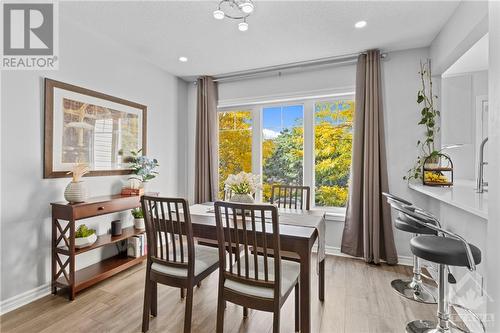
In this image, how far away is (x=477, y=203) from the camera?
1576 mm

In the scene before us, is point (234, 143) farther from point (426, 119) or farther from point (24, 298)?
point (24, 298)

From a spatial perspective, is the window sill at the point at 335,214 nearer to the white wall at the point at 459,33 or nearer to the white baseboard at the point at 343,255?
the white baseboard at the point at 343,255

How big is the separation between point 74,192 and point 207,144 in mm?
2083

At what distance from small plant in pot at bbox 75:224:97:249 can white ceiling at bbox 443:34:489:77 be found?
4079mm

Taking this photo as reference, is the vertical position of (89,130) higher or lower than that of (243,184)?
higher

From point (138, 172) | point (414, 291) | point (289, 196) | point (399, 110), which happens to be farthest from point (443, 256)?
point (138, 172)

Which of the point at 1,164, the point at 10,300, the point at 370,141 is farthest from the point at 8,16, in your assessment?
the point at 370,141

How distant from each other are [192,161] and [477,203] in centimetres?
377

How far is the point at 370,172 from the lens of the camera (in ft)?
10.3

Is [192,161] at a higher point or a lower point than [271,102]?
lower

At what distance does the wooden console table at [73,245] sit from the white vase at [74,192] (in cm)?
7

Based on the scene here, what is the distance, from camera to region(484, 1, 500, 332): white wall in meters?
1.04

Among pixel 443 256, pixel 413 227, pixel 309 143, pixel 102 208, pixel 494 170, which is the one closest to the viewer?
pixel 494 170

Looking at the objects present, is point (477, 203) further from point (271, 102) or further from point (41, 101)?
point (41, 101)
